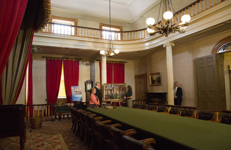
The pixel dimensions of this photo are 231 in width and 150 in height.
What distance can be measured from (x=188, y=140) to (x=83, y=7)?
1176 cm

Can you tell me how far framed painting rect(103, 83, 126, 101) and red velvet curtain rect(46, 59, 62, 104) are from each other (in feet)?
11.7

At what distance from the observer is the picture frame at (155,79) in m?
11.1

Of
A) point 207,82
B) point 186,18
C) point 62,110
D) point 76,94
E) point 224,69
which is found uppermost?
point 186,18

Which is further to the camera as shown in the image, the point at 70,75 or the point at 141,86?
the point at 141,86

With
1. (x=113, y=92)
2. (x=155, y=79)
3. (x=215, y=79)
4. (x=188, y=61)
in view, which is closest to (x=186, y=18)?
(x=215, y=79)

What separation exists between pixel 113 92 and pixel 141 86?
4.11m

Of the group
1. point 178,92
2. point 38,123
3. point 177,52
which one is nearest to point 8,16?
point 38,123

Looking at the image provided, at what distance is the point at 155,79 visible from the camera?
11430mm

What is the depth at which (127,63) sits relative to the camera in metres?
→ 13.9

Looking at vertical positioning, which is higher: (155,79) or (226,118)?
(155,79)

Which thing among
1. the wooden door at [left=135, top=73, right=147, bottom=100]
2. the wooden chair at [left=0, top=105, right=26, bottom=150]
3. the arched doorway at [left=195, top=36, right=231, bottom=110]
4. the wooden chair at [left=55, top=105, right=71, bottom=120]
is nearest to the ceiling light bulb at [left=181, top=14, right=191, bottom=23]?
the arched doorway at [left=195, top=36, right=231, bottom=110]

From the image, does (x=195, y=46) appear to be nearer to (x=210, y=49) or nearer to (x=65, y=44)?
(x=210, y=49)

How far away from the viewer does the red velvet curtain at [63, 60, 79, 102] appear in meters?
11.2

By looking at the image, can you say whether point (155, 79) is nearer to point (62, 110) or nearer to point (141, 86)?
point (141, 86)
